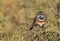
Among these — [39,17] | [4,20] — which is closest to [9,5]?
[4,20]

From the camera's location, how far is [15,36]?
17.4ft

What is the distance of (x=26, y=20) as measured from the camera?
619 cm

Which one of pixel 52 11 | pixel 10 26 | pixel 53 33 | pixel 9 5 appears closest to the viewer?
pixel 53 33

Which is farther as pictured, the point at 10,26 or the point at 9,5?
the point at 9,5

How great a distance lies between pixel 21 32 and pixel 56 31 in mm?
563

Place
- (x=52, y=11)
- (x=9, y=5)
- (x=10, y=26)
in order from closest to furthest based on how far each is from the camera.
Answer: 1. (x=10, y=26)
2. (x=52, y=11)
3. (x=9, y=5)

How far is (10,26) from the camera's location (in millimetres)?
5832

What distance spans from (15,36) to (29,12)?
1267 millimetres

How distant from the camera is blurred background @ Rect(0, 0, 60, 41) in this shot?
5.19 meters

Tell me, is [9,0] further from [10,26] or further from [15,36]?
[15,36]

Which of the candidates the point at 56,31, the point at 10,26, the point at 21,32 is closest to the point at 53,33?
the point at 56,31

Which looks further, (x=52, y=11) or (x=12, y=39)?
(x=52, y=11)

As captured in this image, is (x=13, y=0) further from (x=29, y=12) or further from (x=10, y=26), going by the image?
(x=10, y=26)

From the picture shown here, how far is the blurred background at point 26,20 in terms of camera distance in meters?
5.19
